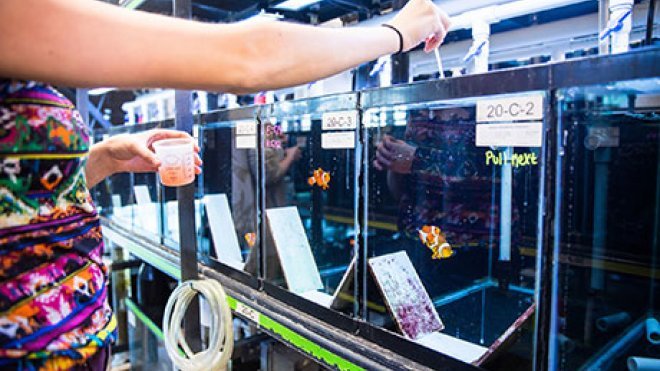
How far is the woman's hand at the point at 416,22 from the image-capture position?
88cm

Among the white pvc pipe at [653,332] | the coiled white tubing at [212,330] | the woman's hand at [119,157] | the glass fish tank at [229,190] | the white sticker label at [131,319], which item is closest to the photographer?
the woman's hand at [119,157]

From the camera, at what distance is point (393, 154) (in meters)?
1.26

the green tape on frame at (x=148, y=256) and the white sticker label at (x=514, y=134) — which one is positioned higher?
the white sticker label at (x=514, y=134)

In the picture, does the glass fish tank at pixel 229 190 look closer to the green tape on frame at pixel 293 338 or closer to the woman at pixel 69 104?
the green tape on frame at pixel 293 338

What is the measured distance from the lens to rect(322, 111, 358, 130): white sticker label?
1.21 metres

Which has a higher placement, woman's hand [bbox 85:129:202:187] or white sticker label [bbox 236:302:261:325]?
woman's hand [bbox 85:129:202:187]

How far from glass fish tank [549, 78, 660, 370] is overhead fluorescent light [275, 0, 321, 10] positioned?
1.11m

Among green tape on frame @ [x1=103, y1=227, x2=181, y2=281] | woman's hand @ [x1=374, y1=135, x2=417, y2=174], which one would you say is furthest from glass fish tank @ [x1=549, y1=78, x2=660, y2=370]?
green tape on frame @ [x1=103, y1=227, x2=181, y2=281]

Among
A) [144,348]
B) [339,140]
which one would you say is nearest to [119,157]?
[339,140]

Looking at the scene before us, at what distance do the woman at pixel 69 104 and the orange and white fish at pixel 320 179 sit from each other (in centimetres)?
86

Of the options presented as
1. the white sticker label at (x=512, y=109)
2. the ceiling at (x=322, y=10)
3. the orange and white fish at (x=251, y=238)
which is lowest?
the orange and white fish at (x=251, y=238)

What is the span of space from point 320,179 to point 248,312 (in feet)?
1.78

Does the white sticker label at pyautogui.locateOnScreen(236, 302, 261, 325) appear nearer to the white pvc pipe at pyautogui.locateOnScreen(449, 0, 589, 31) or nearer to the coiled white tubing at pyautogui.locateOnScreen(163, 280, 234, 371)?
the coiled white tubing at pyautogui.locateOnScreen(163, 280, 234, 371)

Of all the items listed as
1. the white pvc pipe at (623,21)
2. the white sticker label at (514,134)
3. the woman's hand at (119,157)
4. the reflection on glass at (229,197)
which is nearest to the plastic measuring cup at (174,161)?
the woman's hand at (119,157)
